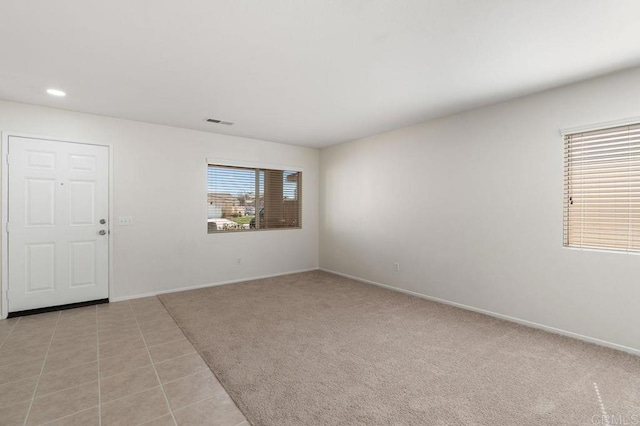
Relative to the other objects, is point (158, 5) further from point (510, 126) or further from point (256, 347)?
point (510, 126)

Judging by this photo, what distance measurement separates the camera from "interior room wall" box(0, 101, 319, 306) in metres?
3.99

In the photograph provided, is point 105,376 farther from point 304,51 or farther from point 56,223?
point 304,51

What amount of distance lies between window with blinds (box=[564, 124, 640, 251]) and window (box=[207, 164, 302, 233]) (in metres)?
4.28

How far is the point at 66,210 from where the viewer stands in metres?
3.91

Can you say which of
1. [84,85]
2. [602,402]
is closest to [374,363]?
[602,402]

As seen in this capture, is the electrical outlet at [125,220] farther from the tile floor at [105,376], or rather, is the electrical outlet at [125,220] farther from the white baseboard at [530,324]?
the white baseboard at [530,324]

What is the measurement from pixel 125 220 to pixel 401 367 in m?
4.04

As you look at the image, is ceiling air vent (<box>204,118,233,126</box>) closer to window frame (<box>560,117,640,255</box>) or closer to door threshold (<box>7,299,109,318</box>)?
door threshold (<box>7,299,109,318</box>)

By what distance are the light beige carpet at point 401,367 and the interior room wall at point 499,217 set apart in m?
0.36

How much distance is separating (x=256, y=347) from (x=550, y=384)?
2.37 m

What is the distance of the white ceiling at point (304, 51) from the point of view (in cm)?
194

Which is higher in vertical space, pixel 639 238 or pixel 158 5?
pixel 158 5

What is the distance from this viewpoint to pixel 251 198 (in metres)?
5.57

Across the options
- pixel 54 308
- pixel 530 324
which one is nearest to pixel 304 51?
pixel 530 324
